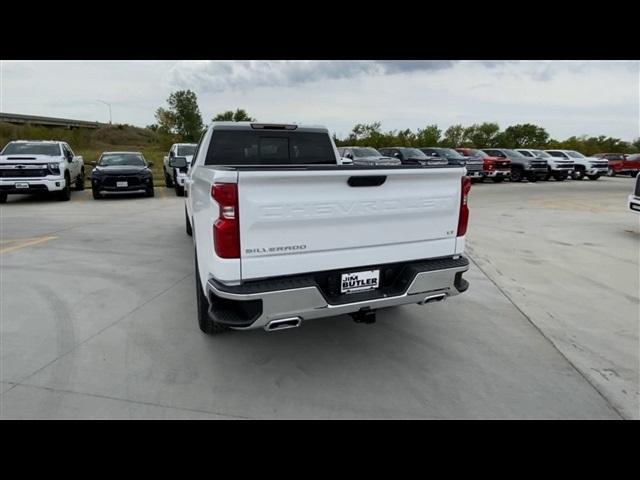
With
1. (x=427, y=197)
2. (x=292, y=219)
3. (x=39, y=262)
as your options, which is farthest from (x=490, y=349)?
(x=39, y=262)

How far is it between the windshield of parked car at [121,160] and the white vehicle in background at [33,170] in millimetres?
1162

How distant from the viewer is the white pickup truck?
2408mm

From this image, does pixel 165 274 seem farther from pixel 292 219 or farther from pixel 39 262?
pixel 292 219

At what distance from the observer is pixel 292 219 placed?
8.16 ft

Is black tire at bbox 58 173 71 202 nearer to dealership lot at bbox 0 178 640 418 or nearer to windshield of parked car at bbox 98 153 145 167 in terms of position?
windshield of parked car at bbox 98 153 145 167

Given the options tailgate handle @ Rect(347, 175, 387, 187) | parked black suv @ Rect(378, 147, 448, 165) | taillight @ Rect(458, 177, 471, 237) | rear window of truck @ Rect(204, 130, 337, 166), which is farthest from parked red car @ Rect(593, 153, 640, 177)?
tailgate handle @ Rect(347, 175, 387, 187)

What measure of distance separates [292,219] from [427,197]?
1104 millimetres

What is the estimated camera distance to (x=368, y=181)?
2.69 metres

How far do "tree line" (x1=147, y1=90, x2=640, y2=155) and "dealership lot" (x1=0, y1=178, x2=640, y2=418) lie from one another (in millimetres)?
44012

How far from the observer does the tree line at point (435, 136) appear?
49.1 m

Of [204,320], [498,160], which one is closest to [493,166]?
[498,160]

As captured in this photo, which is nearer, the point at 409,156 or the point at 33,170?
the point at 33,170

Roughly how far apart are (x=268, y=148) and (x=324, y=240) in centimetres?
241

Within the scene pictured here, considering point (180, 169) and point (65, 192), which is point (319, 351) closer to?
point (180, 169)
